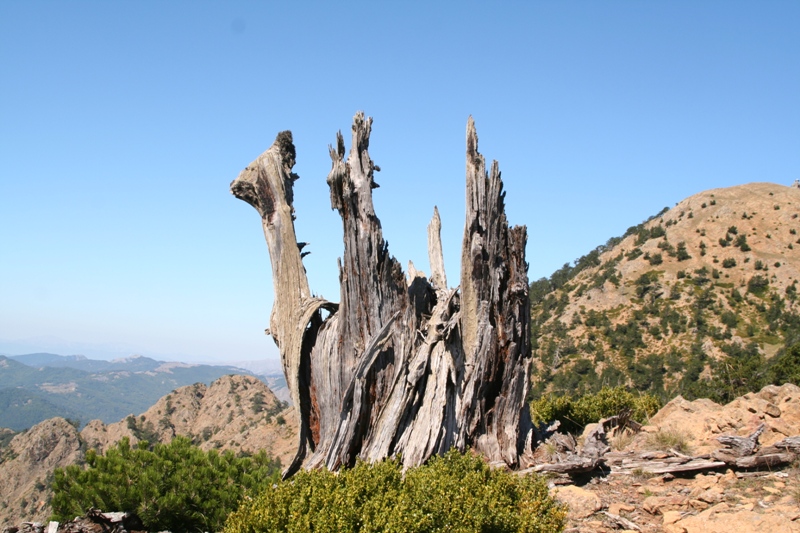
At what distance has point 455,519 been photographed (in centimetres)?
579

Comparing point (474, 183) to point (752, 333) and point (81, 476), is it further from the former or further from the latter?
point (752, 333)

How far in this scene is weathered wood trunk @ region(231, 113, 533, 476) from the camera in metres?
10.3

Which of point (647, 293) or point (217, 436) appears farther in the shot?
point (647, 293)

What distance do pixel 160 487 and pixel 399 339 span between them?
4740 millimetres

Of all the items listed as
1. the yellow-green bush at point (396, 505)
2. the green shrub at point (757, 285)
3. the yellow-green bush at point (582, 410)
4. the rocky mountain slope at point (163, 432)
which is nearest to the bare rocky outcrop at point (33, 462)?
the rocky mountain slope at point (163, 432)

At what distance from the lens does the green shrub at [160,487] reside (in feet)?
28.2

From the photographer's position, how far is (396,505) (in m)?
5.65

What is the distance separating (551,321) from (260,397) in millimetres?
27018

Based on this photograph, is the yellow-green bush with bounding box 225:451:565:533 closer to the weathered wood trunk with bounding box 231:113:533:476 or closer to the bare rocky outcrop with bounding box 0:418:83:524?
the weathered wood trunk with bounding box 231:113:533:476

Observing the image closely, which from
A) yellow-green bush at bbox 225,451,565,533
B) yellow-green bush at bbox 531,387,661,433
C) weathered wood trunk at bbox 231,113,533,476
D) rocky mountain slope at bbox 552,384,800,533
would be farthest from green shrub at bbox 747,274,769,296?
yellow-green bush at bbox 225,451,565,533

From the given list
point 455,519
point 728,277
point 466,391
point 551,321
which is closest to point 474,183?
point 466,391

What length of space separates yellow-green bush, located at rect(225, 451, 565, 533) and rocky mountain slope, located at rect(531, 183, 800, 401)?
21206mm

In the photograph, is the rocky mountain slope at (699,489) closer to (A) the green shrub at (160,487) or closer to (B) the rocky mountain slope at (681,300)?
(A) the green shrub at (160,487)

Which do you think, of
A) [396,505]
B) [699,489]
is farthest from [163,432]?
[396,505]
